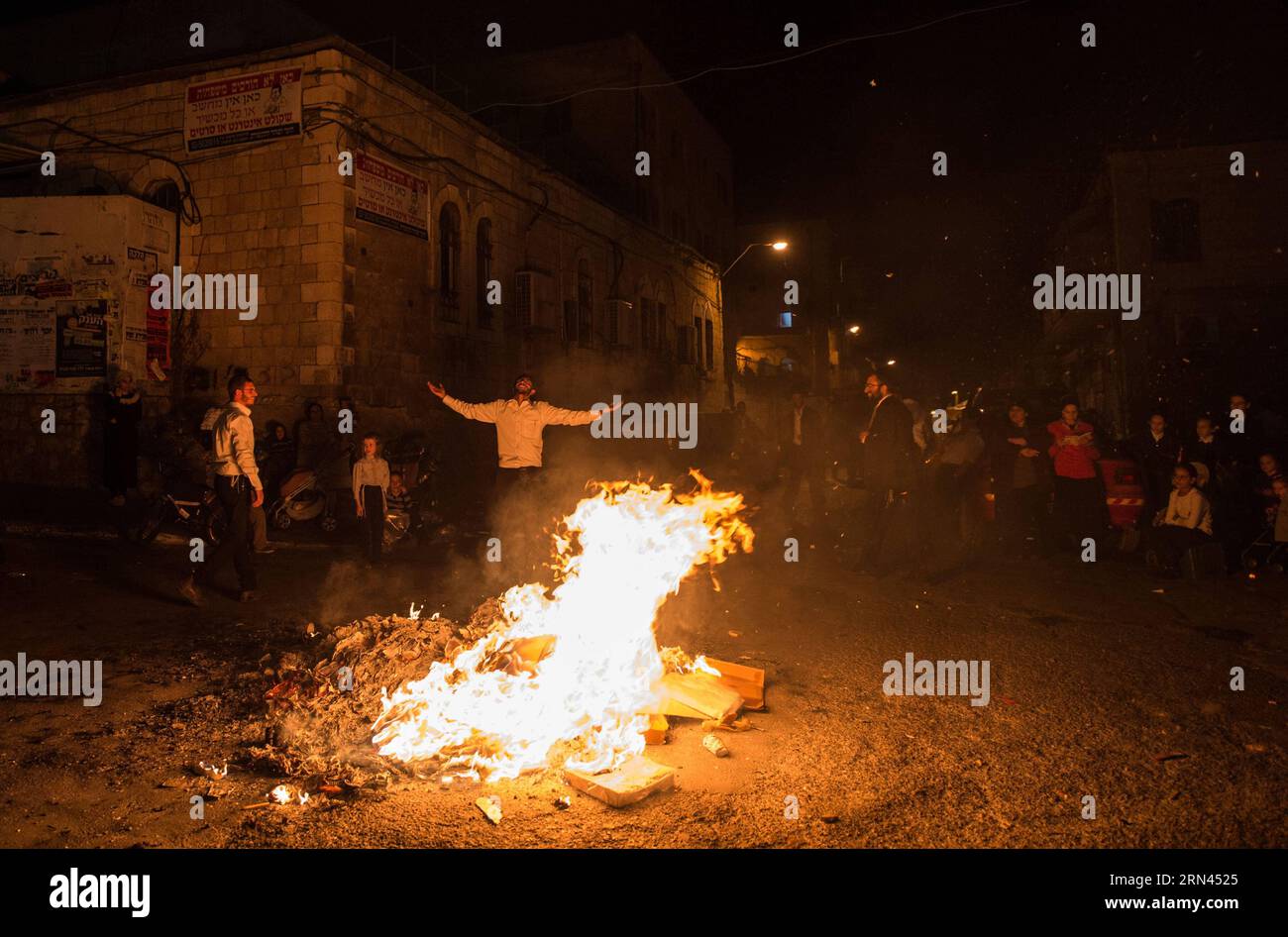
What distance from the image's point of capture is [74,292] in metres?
13.1

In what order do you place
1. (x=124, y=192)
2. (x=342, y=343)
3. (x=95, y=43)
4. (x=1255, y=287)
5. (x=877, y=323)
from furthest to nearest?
(x=877, y=323) < (x=1255, y=287) < (x=95, y=43) < (x=124, y=192) < (x=342, y=343)

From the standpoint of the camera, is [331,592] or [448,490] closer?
[331,592]

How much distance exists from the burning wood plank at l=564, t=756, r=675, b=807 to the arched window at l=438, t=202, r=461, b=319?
45.5 ft

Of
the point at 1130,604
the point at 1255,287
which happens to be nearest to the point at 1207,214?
the point at 1255,287

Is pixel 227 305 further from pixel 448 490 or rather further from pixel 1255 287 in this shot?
pixel 1255 287

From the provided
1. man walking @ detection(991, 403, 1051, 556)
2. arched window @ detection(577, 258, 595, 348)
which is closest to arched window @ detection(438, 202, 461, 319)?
arched window @ detection(577, 258, 595, 348)

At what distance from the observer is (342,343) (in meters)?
13.5

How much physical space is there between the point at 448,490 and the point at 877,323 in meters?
60.8

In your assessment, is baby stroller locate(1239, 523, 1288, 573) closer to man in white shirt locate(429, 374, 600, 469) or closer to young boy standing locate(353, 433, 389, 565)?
man in white shirt locate(429, 374, 600, 469)

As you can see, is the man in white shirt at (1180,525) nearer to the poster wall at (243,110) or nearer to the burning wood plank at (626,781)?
the burning wood plank at (626,781)

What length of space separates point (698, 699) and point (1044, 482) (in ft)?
24.9

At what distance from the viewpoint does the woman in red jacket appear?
32.9 ft

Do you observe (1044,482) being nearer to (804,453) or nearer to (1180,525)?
(1180,525)

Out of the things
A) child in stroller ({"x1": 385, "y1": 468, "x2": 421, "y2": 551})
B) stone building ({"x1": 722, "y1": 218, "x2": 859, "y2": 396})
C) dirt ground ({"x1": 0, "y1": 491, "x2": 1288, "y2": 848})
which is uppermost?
stone building ({"x1": 722, "y1": 218, "x2": 859, "y2": 396})
